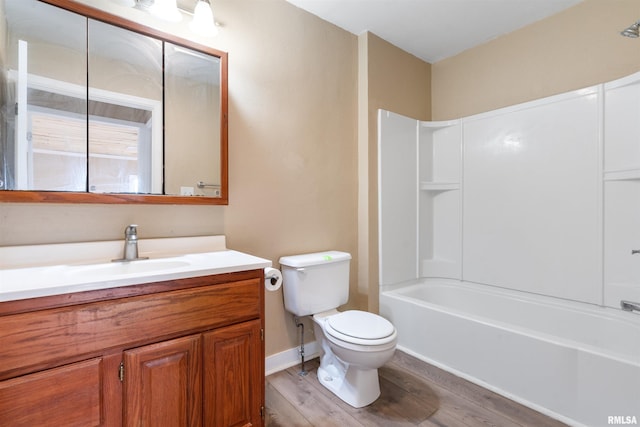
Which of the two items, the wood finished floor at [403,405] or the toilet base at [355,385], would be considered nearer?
the wood finished floor at [403,405]

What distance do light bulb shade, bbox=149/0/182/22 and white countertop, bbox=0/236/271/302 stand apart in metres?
1.09

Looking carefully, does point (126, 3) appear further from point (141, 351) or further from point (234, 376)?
point (234, 376)

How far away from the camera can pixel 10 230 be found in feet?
3.96

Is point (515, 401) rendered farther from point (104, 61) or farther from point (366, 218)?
point (104, 61)

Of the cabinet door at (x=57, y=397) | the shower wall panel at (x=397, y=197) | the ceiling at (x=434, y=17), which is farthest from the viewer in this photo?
the shower wall panel at (x=397, y=197)

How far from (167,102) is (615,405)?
2600 millimetres

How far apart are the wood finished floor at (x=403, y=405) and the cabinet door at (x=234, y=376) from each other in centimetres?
35

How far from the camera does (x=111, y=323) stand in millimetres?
968

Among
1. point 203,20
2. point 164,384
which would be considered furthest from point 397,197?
point 164,384

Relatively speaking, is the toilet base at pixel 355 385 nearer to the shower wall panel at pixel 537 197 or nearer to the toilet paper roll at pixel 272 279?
the toilet paper roll at pixel 272 279

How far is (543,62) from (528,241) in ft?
4.36

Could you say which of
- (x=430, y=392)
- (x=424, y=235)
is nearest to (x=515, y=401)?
(x=430, y=392)

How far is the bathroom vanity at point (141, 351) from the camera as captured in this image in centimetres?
85

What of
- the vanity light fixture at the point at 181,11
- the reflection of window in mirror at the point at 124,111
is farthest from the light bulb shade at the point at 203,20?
the reflection of window in mirror at the point at 124,111
